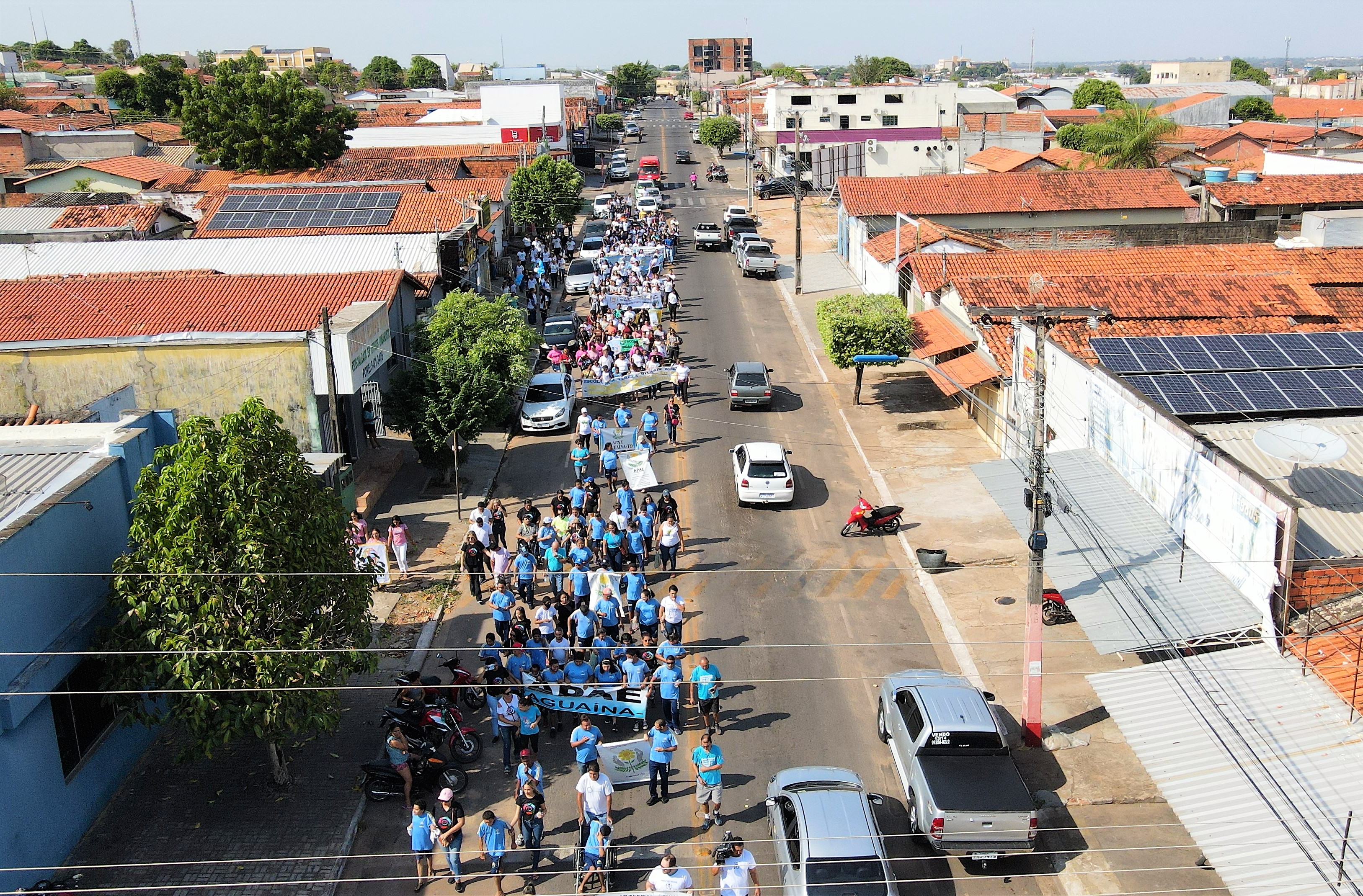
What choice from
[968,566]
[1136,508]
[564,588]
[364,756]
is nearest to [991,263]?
[968,566]

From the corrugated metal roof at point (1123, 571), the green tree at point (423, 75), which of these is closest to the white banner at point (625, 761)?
the corrugated metal roof at point (1123, 571)

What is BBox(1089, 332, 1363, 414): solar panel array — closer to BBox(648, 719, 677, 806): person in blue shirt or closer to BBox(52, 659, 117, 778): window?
BBox(648, 719, 677, 806): person in blue shirt

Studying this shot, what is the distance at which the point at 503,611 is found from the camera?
17766mm

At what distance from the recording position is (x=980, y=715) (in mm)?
13945

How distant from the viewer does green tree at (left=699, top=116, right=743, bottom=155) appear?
358 feet

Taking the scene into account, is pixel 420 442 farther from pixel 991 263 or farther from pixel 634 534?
pixel 991 263

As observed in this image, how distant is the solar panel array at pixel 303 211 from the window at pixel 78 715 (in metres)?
27.0

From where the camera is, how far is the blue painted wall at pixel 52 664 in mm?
12453

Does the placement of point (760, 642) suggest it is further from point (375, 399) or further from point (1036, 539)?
point (375, 399)

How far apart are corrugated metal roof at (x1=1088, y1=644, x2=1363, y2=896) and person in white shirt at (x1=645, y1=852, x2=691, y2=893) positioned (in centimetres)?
517

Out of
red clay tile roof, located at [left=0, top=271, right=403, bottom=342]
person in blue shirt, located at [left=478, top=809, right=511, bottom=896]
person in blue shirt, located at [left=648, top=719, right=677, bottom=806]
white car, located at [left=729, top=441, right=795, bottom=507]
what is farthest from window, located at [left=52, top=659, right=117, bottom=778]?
white car, located at [left=729, top=441, right=795, bottom=507]

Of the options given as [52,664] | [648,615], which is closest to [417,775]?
[52,664]

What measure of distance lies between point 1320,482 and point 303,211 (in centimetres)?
3374

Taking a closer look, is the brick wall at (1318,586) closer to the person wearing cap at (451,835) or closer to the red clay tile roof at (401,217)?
the person wearing cap at (451,835)
